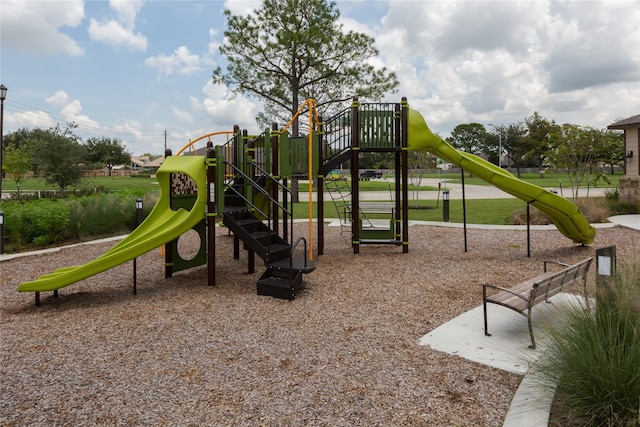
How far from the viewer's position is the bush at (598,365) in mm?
3031

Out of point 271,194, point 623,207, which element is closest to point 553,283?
point 271,194

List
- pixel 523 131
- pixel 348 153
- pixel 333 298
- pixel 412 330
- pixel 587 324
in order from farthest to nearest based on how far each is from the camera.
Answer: pixel 523 131
pixel 348 153
pixel 333 298
pixel 412 330
pixel 587 324

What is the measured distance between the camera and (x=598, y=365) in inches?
123

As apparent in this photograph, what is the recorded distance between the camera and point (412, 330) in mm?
5188

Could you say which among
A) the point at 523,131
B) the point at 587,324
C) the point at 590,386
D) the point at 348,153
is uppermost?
the point at 523,131

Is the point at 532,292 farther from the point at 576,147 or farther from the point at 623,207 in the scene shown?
the point at 576,147

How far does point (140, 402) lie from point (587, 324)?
11.7 feet

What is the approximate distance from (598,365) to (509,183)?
6.81 metres

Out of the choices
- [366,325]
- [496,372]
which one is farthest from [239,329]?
[496,372]

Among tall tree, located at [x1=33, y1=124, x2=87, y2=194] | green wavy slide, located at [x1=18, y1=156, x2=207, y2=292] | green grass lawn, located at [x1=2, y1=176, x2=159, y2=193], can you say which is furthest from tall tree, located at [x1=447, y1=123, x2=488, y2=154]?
green wavy slide, located at [x1=18, y1=156, x2=207, y2=292]

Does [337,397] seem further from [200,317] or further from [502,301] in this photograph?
[200,317]

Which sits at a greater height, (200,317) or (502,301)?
(502,301)

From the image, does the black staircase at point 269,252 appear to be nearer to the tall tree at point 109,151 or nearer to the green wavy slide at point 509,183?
the green wavy slide at point 509,183

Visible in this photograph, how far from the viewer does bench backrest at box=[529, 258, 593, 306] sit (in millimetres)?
4570
